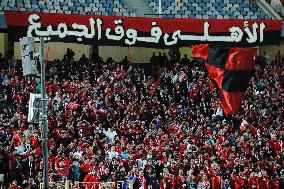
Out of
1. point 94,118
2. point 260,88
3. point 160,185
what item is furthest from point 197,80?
point 160,185

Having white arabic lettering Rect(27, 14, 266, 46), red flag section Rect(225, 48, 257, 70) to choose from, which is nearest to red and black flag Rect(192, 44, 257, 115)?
red flag section Rect(225, 48, 257, 70)

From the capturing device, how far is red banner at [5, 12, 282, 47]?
Result: 3288cm

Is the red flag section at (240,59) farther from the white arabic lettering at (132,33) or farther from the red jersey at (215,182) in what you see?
the white arabic lettering at (132,33)

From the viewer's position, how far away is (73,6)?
35094 millimetres

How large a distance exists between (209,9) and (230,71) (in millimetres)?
14868

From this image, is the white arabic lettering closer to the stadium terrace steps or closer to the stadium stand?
the stadium stand

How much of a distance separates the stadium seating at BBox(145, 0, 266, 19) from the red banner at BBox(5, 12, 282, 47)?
141 cm

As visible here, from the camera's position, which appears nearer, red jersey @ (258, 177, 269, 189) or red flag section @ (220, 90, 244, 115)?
red flag section @ (220, 90, 244, 115)

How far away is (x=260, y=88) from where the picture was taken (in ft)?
115

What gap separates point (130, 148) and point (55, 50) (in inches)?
403

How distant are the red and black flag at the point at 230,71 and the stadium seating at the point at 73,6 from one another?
11.8 m

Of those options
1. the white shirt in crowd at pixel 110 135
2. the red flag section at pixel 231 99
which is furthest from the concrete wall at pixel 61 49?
the red flag section at pixel 231 99

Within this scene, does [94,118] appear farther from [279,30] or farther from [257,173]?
[279,30]

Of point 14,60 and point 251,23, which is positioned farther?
point 251,23
